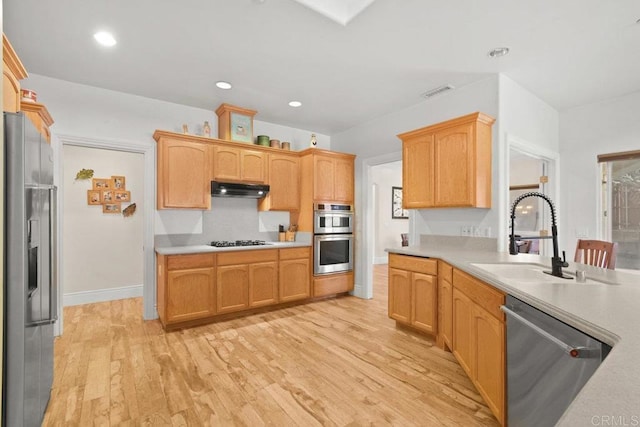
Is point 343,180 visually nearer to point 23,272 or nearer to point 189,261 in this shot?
point 189,261

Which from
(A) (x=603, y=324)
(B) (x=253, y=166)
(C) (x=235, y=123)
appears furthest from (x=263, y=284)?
(A) (x=603, y=324)

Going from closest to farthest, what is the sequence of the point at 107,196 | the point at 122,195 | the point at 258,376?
1. the point at 258,376
2. the point at 107,196
3. the point at 122,195

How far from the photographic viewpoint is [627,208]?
3.61m

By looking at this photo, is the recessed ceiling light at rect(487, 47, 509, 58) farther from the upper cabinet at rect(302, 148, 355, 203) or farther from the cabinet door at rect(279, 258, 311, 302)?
the cabinet door at rect(279, 258, 311, 302)

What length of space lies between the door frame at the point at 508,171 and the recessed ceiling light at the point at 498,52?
78 centimetres

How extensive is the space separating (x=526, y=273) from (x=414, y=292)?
1.22 meters

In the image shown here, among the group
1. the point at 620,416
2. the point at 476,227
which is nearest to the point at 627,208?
the point at 476,227

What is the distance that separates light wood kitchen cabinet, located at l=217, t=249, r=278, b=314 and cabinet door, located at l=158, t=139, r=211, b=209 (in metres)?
0.76

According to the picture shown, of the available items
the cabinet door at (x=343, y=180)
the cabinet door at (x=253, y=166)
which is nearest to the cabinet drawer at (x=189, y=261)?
the cabinet door at (x=253, y=166)

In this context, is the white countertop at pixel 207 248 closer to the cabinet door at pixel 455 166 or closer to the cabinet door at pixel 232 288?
the cabinet door at pixel 232 288

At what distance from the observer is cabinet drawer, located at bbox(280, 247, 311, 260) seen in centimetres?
406

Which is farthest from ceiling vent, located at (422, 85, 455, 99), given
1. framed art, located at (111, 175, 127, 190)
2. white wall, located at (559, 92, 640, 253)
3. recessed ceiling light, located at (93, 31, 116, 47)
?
framed art, located at (111, 175, 127, 190)

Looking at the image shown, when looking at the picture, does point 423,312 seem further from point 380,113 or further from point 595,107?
point 595,107

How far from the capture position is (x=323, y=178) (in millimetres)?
4441
